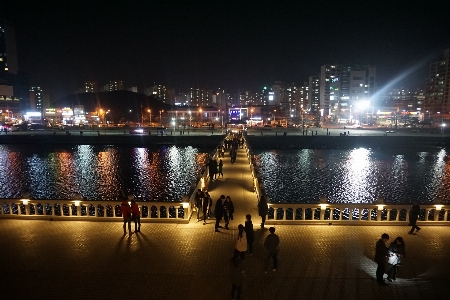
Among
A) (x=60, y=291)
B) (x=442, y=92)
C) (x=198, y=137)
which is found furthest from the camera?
(x=442, y=92)

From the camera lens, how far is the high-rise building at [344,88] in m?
149

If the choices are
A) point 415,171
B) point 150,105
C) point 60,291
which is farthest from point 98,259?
point 150,105

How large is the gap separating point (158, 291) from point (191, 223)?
5031 millimetres

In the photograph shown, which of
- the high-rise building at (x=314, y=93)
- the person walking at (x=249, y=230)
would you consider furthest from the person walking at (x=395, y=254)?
the high-rise building at (x=314, y=93)

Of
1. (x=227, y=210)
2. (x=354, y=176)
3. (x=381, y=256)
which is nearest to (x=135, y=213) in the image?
(x=227, y=210)

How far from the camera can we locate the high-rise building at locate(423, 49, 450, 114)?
453ft

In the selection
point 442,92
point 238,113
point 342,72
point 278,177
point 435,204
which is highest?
point 342,72

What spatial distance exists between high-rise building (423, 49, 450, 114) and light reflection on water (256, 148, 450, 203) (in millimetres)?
102206

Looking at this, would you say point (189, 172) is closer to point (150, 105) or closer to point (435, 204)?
point (435, 204)

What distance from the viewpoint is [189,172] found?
38.1 m

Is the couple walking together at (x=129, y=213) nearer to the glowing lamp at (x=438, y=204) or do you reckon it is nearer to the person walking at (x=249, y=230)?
the person walking at (x=249, y=230)

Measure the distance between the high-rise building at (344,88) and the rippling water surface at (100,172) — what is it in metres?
111

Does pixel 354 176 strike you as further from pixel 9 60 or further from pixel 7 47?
pixel 7 47

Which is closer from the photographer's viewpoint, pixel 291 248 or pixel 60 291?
pixel 60 291
